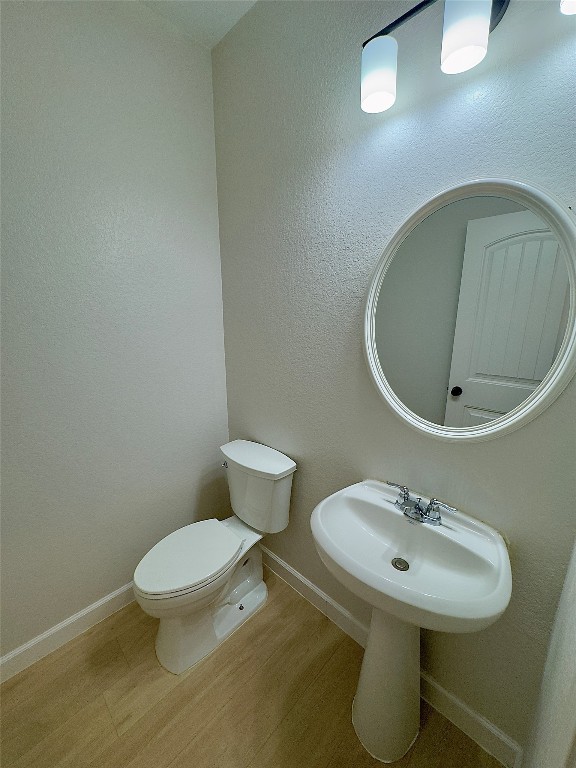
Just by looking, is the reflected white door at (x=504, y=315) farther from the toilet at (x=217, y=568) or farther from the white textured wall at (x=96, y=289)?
the white textured wall at (x=96, y=289)

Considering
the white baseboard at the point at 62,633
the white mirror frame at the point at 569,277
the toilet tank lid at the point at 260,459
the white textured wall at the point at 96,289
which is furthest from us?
the toilet tank lid at the point at 260,459

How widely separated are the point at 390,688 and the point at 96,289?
5.74 feet

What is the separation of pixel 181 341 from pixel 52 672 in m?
1.47

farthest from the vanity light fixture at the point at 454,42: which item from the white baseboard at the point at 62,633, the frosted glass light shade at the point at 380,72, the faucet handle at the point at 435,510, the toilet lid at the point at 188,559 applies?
the white baseboard at the point at 62,633

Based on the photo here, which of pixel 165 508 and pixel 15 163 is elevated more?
pixel 15 163

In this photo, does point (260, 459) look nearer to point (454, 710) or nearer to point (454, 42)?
point (454, 710)

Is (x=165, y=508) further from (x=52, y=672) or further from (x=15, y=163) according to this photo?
(x=15, y=163)

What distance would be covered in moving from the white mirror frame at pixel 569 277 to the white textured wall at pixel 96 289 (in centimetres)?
101

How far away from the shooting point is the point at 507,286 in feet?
2.60

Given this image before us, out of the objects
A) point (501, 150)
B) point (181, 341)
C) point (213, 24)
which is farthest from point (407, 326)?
point (213, 24)

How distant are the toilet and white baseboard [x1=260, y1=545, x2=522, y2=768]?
0.36 metres

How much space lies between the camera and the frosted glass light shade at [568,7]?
22.7 inches

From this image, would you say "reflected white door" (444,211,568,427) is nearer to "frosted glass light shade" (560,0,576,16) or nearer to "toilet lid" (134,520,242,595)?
"frosted glass light shade" (560,0,576,16)

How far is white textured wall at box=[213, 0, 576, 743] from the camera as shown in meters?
0.71
